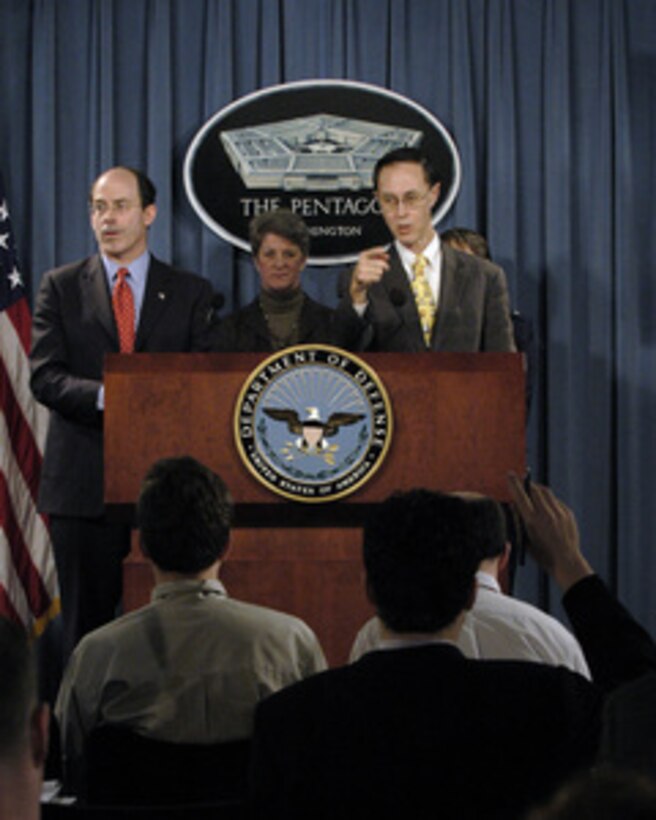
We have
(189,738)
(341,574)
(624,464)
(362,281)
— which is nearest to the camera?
(189,738)

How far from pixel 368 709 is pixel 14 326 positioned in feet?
14.1

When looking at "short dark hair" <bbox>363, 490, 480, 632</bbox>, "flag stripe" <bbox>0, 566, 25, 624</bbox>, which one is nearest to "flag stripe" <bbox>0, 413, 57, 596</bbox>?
"flag stripe" <bbox>0, 566, 25, 624</bbox>

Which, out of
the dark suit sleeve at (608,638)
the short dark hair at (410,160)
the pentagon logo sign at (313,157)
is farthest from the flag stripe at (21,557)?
the dark suit sleeve at (608,638)

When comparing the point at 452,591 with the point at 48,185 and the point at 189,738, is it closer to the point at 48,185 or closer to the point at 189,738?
the point at 189,738

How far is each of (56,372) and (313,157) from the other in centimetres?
262

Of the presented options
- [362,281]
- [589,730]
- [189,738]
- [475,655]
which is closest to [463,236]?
[362,281]

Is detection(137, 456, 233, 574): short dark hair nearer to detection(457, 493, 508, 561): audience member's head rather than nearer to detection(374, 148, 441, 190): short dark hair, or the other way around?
detection(457, 493, 508, 561): audience member's head

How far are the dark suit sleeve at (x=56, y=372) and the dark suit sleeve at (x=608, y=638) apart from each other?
106 inches

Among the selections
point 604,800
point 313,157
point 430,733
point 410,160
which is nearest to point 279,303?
point 410,160

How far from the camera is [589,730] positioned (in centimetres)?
196

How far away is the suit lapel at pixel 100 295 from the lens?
457 cm

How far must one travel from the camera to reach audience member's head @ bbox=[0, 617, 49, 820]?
1316 mm

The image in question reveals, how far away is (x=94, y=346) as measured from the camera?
14.9ft

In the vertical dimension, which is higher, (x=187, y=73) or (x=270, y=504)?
(x=187, y=73)
